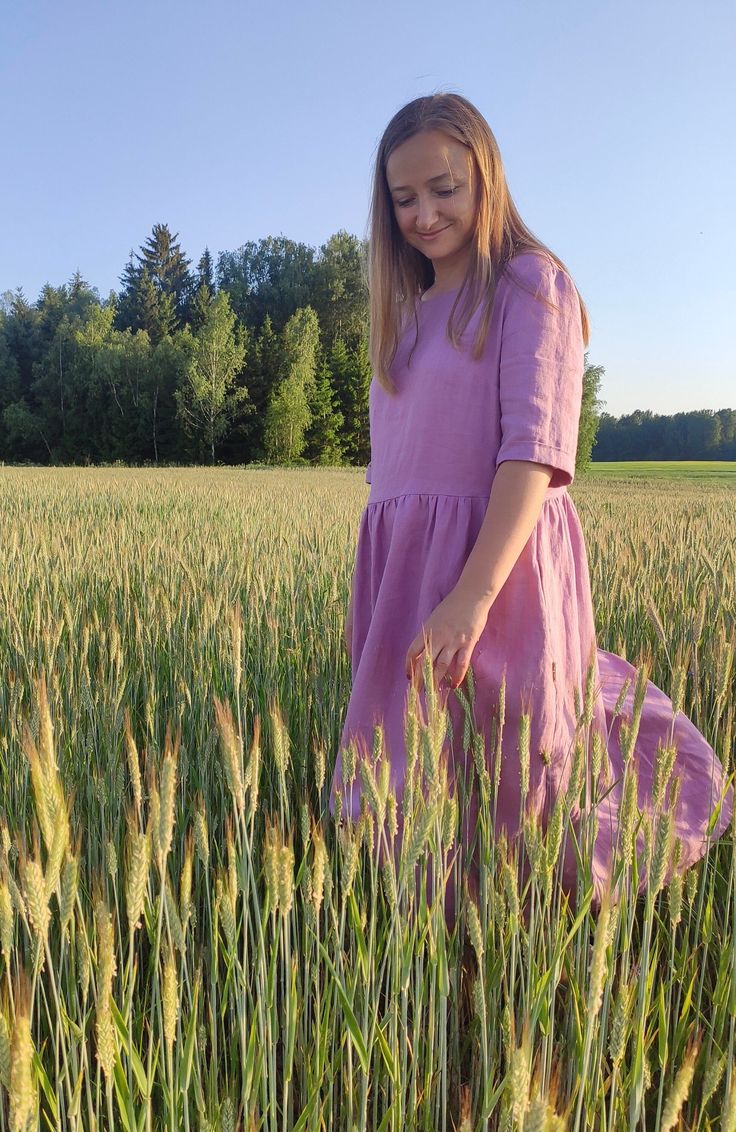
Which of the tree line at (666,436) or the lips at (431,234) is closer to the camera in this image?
the lips at (431,234)

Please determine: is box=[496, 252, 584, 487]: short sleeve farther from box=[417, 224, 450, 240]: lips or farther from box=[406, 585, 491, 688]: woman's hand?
box=[406, 585, 491, 688]: woman's hand

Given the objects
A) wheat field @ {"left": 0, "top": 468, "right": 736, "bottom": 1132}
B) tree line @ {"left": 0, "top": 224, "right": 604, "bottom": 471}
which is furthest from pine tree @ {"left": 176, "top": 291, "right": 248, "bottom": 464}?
wheat field @ {"left": 0, "top": 468, "right": 736, "bottom": 1132}

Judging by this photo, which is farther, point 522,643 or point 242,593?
point 242,593

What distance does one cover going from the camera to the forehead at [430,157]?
4.51 ft

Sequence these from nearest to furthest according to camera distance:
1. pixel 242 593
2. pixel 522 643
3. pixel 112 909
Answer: pixel 112 909 < pixel 522 643 < pixel 242 593

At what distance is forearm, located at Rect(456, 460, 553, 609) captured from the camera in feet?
4.08

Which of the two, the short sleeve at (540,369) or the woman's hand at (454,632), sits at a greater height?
the short sleeve at (540,369)

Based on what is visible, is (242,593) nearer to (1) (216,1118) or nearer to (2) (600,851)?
(2) (600,851)

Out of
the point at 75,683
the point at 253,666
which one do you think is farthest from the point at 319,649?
the point at 75,683

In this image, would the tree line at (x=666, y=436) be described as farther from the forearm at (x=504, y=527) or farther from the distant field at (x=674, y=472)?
the forearm at (x=504, y=527)

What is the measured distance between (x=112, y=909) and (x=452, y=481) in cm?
88

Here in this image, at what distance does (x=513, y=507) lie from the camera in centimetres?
127

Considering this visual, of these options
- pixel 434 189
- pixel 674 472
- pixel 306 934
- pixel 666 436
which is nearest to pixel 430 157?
pixel 434 189

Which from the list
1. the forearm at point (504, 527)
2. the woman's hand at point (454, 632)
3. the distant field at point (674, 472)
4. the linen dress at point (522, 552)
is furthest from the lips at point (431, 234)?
the distant field at point (674, 472)
